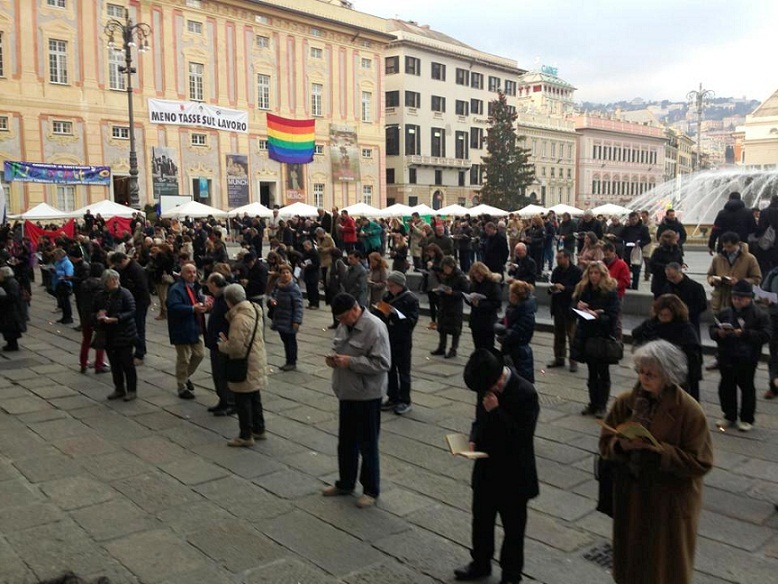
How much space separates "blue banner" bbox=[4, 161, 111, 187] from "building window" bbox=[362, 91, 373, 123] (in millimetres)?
19056

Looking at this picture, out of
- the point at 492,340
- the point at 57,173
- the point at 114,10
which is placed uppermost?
the point at 114,10

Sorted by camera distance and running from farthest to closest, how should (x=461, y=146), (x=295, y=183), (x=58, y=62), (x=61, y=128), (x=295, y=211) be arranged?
(x=461, y=146) < (x=295, y=183) < (x=61, y=128) < (x=58, y=62) < (x=295, y=211)

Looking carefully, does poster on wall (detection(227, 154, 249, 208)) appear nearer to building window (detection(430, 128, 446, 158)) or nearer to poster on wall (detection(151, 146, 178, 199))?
poster on wall (detection(151, 146, 178, 199))

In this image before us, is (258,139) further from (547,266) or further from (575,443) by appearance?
(575,443)

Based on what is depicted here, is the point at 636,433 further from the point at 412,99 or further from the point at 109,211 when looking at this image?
the point at 412,99

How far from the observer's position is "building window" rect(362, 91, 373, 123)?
1900 inches

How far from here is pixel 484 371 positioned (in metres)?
3.68

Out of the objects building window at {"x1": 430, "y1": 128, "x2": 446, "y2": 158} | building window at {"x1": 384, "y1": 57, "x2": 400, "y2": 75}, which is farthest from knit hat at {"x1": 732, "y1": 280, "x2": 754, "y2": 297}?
building window at {"x1": 430, "y1": 128, "x2": 446, "y2": 158}

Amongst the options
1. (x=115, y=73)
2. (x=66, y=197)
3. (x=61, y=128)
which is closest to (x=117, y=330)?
(x=66, y=197)

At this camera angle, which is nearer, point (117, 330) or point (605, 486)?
point (605, 486)

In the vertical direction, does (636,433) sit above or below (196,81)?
below

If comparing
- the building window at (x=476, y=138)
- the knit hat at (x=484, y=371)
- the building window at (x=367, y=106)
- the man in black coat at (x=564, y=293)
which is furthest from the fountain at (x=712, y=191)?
the building window at (x=476, y=138)

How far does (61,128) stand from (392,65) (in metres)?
29.1

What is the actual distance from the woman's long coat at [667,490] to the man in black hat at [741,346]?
3.66 metres
